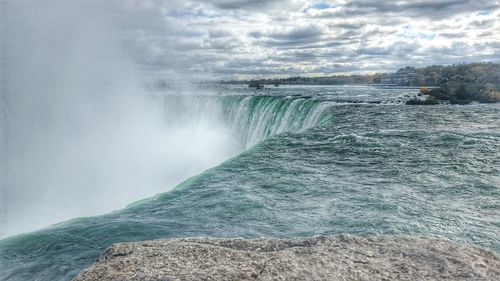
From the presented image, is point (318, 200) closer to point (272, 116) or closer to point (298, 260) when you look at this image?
point (298, 260)

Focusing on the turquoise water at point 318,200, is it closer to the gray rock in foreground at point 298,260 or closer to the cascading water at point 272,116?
the gray rock in foreground at point 298,260

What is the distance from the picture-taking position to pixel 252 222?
25.8 feet

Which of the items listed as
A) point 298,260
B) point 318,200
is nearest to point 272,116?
point 318,200

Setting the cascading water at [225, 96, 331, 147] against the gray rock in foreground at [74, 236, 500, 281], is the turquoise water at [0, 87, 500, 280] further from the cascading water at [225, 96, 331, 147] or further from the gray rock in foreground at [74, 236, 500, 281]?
the cascading water at [225, 96, 331, 147]

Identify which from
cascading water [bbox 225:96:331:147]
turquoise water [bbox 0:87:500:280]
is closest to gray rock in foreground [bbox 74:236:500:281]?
turquoise water [bbox 0:87:500:280]

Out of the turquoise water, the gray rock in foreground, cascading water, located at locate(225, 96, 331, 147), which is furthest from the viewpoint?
cascading water, located at locate(225, 96, 331, 147)

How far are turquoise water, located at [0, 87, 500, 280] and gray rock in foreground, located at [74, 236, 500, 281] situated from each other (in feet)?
6.66

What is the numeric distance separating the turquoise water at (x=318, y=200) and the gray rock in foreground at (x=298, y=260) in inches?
79.9

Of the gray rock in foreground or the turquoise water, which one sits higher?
the gray rock in foreground

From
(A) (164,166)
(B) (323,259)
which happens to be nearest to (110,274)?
(B) (323,259)

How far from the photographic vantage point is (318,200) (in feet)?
30.1

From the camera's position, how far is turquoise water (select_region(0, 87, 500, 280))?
23.5 feet

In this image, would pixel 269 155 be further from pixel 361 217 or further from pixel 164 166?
pixel 164 166

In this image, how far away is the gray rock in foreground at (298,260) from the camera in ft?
13.2
